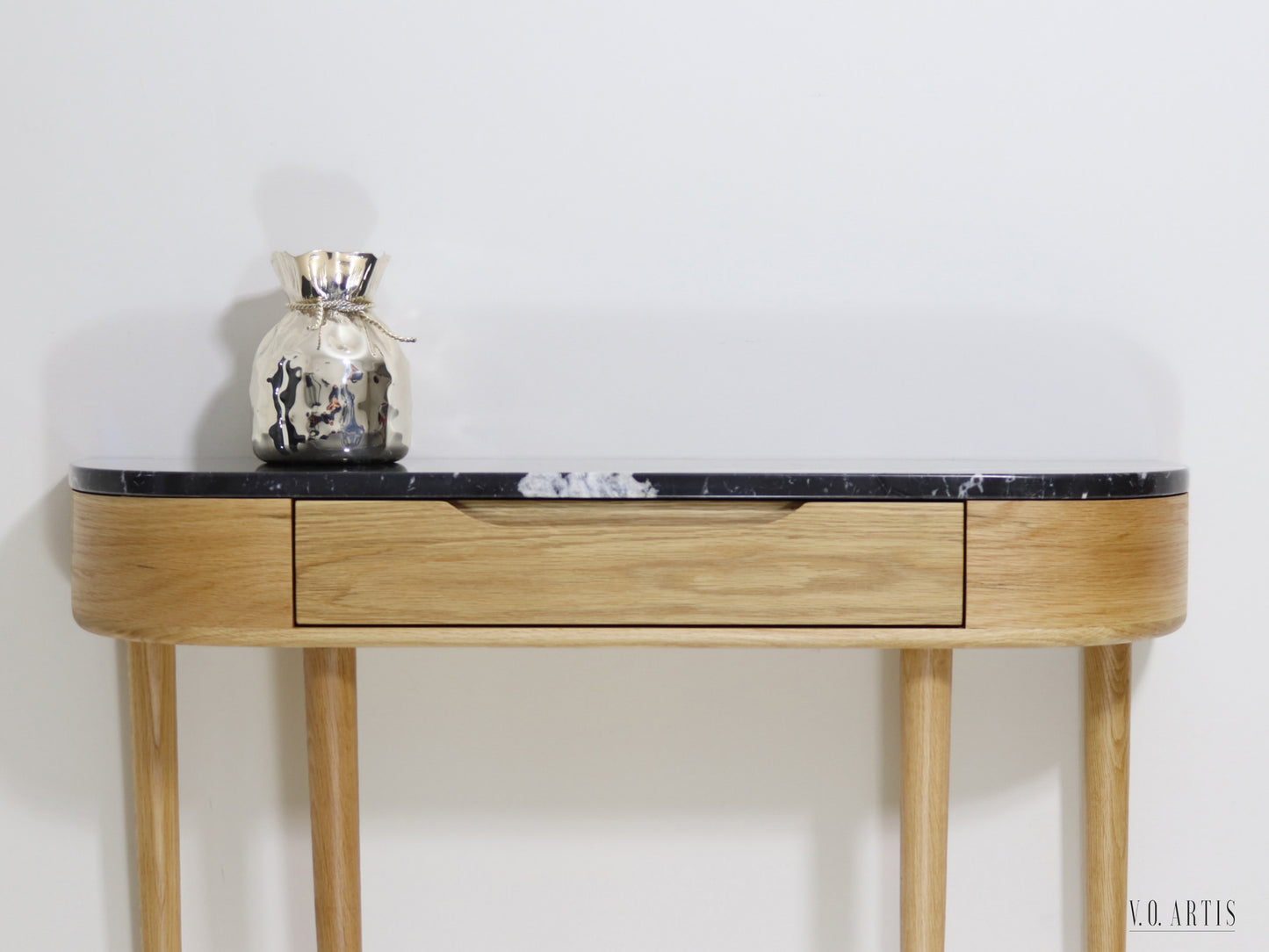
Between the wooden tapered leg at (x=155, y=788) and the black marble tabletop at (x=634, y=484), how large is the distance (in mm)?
263

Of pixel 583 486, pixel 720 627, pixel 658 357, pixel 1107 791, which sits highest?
pixel 658 357

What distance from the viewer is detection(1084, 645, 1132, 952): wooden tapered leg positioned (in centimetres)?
99

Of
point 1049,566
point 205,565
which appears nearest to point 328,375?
point 205,565

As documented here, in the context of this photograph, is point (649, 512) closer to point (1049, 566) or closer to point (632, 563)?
point (632, 563)

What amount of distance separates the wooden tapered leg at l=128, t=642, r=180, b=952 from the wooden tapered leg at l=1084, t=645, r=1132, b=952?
2.85 ft

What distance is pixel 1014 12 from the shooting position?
1.01 meters

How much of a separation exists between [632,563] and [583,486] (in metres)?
0.07

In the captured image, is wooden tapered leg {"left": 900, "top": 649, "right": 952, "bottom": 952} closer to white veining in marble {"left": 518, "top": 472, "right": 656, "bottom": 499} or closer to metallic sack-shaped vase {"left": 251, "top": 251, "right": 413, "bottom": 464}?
white veining in marble {"left": 518, "top": 472, "right": 656, "bottom": 499}

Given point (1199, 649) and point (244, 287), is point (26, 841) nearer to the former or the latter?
point (244, 287)

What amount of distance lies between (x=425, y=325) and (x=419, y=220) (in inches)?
4.0

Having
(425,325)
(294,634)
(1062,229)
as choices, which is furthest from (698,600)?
(1062,229)

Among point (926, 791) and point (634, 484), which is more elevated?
point (634, 484)

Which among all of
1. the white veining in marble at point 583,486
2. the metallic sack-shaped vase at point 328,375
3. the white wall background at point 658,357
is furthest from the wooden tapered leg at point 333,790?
the white veining in marble at point 583,486

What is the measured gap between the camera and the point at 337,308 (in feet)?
2.99
